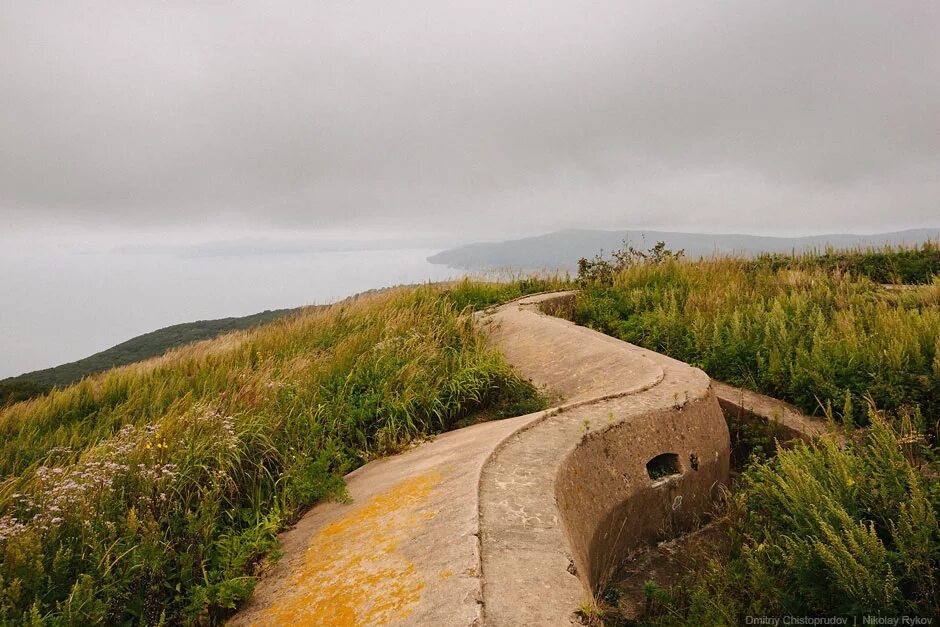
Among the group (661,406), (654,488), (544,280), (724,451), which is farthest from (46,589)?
(544,280)

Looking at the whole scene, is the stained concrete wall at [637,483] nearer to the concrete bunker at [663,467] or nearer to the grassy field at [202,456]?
the concrete bunker at [663,467]

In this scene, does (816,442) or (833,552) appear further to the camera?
(816,442)

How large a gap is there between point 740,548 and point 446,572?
2.09 m

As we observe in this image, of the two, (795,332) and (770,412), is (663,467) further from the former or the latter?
(795,332)

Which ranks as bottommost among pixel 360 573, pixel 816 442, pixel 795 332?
pixel 816 442

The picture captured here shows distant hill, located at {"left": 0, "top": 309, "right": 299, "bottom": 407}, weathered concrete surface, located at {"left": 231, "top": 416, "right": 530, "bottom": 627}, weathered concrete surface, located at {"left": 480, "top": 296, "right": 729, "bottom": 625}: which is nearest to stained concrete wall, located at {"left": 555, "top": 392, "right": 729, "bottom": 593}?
weathered concrete surface, located at {"left": 480, "top": 296, "right": 729, "bottom": 625}

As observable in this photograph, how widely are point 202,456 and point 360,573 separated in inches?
71.7

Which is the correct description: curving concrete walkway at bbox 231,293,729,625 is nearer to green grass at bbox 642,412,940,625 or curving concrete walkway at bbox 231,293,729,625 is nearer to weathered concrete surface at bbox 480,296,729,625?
weathered concrete surface at bbox 480,296,729,625

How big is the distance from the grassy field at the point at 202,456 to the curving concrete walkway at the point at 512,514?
341 mm

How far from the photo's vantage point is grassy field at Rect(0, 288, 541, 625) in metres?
2.37

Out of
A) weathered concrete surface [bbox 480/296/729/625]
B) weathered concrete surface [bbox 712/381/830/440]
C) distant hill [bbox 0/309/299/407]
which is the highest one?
distant hill [bbox 0/309/299/407]

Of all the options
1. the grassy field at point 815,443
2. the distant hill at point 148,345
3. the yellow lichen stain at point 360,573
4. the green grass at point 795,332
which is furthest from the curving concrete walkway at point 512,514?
the distant hill at point 148,345

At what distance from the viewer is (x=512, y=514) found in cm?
256

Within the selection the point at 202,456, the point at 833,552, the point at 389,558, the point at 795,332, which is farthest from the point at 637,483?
the point at 795,332
